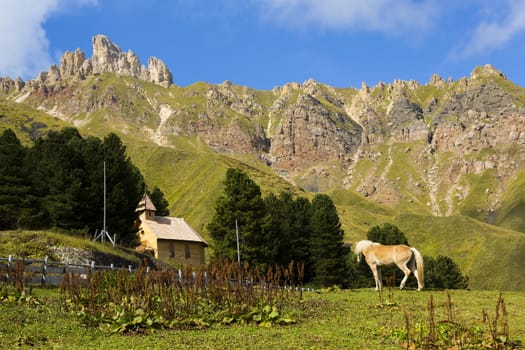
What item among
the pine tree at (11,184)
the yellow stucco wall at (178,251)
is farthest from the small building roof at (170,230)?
the pine tree at (11,184)

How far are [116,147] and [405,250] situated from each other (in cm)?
5912

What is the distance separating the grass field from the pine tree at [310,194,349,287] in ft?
174

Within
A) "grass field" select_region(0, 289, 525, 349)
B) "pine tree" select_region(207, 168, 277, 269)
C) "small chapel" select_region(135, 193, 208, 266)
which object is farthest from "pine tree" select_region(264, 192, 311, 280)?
"grass field" select_region(0, 289, 525, 349)

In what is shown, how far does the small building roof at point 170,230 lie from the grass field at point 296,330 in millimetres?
51197

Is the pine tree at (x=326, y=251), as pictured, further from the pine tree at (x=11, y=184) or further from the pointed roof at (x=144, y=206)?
the pine tree at (x=11, y=184)

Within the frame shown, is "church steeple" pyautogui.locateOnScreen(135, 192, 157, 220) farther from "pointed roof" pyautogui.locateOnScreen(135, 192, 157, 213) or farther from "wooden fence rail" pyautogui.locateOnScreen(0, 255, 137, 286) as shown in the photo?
"wooden fence rail" pyautogui.locateOnScreen(0, 255, 137, 286)

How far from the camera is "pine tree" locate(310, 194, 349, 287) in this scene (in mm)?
75500

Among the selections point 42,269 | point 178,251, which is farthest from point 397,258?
point 178,251

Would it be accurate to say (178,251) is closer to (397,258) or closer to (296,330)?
(397,258)

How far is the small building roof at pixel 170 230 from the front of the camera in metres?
74.0

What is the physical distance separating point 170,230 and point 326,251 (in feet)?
72.9

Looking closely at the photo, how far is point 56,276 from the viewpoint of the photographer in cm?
2889

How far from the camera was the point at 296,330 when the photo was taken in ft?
55.2

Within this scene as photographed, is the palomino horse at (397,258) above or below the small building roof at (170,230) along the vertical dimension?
below
